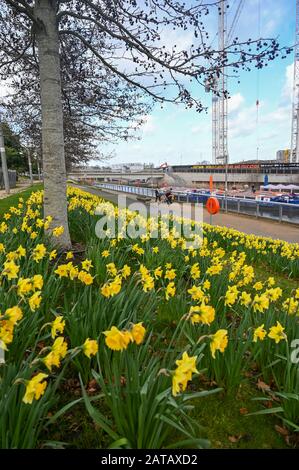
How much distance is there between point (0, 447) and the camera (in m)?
1.32

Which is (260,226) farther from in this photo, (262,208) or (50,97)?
(50,97)

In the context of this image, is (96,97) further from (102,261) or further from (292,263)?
(292,263)

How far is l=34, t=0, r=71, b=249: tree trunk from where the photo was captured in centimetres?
429

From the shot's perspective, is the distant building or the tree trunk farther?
the distant building


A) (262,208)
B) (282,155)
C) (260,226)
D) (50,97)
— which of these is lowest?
(260,226)

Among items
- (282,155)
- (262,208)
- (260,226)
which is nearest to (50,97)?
(260,226)

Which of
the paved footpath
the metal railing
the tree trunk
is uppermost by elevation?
the tree trunk

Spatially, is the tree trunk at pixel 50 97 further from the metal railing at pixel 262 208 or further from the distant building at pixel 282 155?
the distant building at pixel 282 155

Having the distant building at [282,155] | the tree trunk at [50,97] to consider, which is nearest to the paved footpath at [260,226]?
the tree trunk at [50,97]

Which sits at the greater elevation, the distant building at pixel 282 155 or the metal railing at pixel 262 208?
the distant building at pixel 282 155

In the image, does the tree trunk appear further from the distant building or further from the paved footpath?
the distant building

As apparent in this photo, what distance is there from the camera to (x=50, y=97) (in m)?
4.29

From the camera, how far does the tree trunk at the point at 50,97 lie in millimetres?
4285

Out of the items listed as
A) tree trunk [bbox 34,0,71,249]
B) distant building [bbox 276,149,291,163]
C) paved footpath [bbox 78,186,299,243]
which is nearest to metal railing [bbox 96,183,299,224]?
paved footpath [bbox 78,186,299,243]
